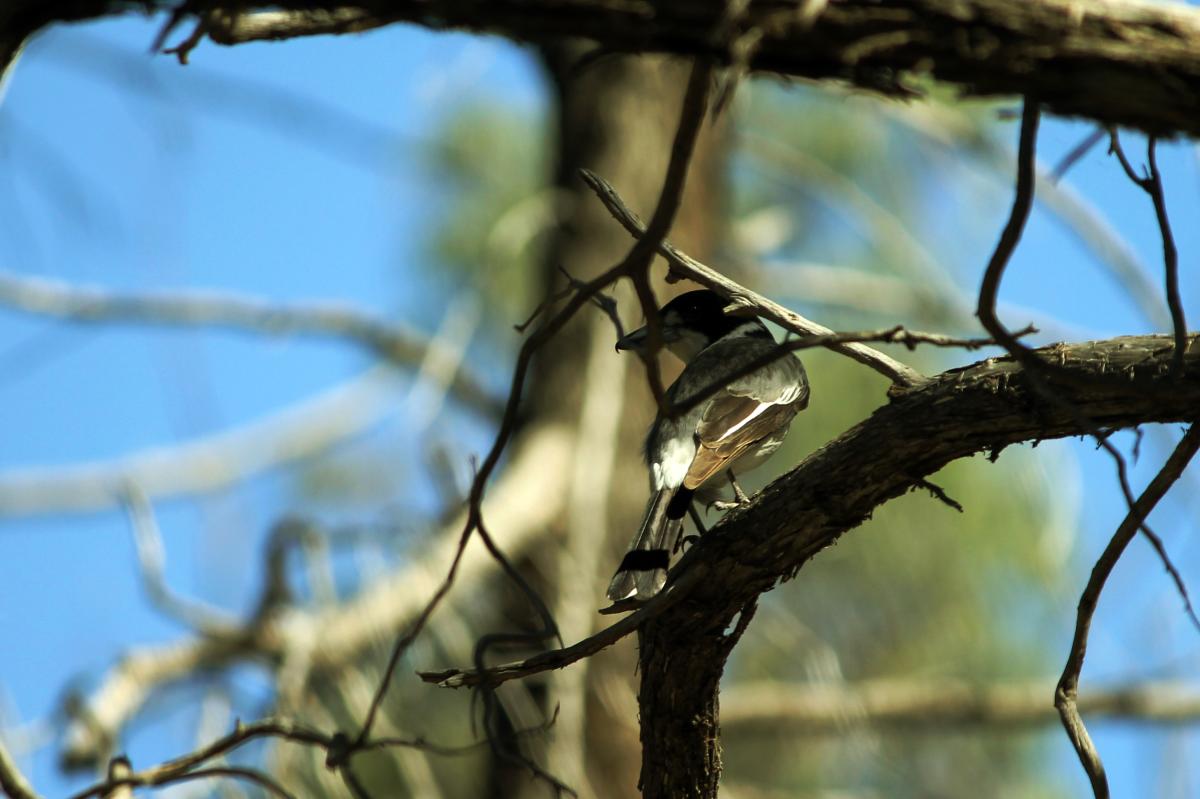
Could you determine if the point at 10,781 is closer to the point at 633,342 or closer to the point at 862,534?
the point at 633,342

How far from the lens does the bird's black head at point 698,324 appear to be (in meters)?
4.76

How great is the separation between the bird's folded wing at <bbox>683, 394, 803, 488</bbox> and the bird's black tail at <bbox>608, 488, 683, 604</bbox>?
0.12 m

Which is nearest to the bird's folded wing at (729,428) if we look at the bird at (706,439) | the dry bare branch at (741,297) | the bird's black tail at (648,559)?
the bird at (706,439)

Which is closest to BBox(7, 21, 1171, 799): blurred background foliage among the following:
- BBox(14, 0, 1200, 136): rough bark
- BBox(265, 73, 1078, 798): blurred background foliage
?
BBox(265, 73, 1078, 798): blurred background foliage

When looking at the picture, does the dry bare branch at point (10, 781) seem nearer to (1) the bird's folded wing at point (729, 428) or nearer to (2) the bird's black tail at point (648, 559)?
(2) the bird's black tail at point (648, 559)

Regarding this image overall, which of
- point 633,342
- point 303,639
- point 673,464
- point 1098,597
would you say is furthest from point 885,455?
point 303,639

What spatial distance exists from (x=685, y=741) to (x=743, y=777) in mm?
7052

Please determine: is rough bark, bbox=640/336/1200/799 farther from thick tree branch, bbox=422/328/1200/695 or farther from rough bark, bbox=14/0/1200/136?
rough bark, bbox=14/0/1200/136

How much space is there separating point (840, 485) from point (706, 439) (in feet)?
4.15

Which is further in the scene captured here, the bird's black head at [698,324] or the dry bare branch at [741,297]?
the bird's black head at [698,324]

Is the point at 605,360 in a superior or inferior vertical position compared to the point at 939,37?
superior

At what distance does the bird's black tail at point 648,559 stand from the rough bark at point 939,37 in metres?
1.28

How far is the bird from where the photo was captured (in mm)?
3016

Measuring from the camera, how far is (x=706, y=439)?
12.0 feet
